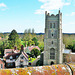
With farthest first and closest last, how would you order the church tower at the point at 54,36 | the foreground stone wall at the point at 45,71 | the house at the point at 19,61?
the house at the point at 19,61 < the church tower at the point at 54,36 < the foreground stone wall at the point at 45,71

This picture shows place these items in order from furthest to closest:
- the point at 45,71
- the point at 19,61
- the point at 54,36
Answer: the point at 19,61 < the point at 54,36 < the point at 45,71

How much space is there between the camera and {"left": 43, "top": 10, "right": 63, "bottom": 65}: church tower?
28688 mm

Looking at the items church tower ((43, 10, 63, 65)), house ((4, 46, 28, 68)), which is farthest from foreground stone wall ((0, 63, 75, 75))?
house ((4, 46, 28, 68))

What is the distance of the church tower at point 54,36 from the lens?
28.7 meters

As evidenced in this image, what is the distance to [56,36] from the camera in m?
28.8

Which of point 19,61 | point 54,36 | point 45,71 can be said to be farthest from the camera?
point 19,61

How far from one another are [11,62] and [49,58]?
983 centimetres

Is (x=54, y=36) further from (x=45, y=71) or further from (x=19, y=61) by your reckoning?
(x=45, y=71)

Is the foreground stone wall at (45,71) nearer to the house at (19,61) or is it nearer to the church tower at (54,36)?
the church tower at (54,36)

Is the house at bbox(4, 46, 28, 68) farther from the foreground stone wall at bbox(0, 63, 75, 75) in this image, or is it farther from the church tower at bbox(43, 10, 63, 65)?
the foreground stone wall at bbox(0, 63, 75, 75)

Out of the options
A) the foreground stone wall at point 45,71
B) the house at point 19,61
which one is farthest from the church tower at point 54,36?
the foreground stone wall at point 45,71

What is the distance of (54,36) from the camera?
28.9 metres

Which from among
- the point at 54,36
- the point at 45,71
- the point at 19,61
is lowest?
the point at 19,61

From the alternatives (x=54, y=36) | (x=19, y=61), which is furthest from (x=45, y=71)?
(x=19, y=61)
